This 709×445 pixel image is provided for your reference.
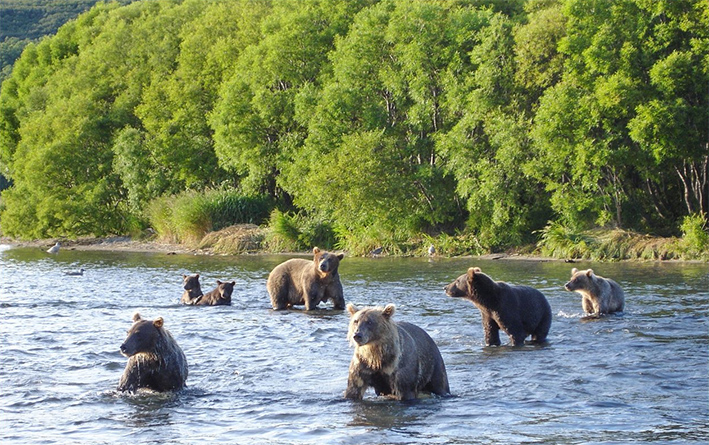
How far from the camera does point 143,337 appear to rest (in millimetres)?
11891

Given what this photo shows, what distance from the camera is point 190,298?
23312 millimetres

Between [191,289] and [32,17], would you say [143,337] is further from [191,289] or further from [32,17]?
[32,17]

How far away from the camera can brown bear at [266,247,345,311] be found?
68.2 feet

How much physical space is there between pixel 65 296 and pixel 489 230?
791 inches

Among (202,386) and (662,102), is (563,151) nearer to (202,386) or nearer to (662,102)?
(662,102)

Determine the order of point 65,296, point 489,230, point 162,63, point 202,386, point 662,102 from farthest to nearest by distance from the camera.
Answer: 1. point 162,63
2. point 489,230
3. point 662,102
4. point 65,296
5. point 202,386

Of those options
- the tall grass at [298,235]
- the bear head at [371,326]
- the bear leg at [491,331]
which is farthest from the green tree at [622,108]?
the bear head at [371,326]

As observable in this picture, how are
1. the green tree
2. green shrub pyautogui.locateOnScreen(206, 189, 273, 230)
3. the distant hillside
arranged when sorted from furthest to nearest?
the distant hillside, green shrub pyautogui.locateOnScreen(206, 189, 273, 230), the green tree

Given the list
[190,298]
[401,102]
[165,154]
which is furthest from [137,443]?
[165,154]

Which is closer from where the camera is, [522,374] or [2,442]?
[2,442]

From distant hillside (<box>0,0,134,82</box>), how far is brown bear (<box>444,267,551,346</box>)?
116909 mm

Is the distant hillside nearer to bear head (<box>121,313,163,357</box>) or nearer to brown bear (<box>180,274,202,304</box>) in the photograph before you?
brown bear (<box>180,274,202,304</box>)

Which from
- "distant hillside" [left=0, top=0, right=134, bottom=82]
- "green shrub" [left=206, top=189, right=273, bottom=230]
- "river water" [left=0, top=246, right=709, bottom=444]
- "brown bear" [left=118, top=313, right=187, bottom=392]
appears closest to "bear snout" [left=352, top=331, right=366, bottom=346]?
"river water" [left=0, top=246, right=709, bottom=444]

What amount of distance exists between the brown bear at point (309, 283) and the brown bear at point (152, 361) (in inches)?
327
